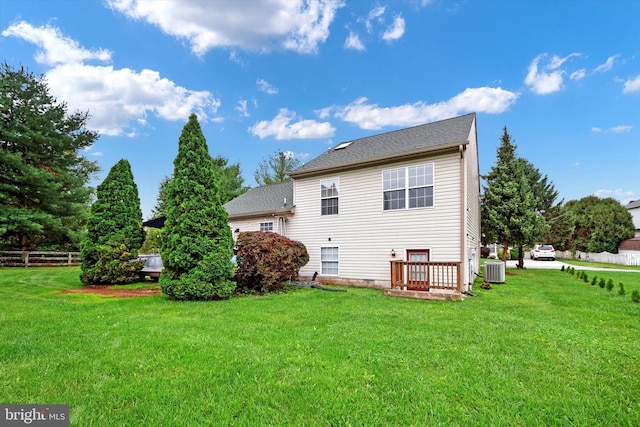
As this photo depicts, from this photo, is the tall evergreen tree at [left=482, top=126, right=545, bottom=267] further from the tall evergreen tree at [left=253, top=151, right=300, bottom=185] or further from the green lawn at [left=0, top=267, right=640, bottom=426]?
the tall evergreen tree at [left=253, top=151, right=300, bottom=185]

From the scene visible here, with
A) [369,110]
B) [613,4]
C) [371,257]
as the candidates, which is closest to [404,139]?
[371,257]

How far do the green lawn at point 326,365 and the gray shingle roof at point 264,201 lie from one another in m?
7.33

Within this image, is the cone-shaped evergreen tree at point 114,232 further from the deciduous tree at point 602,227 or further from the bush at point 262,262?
the deciduous tree at point 602,227

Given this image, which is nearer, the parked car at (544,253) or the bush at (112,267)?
the bush at (112,267)

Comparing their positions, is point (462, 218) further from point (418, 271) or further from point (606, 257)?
point (606, 257)

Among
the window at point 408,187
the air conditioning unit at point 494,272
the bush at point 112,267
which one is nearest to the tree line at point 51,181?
the bush at point 112,267

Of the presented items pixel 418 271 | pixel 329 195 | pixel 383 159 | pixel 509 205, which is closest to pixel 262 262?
pixel 329 195

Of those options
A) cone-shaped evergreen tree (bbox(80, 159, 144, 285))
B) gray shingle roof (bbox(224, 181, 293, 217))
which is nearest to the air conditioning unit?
gray shingle roof (bbox(224, 181, 293, 217))

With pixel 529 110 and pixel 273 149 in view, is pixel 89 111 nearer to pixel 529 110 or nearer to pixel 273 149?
pixel 273 149

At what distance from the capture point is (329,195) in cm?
1197

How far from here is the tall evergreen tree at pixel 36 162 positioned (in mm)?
17000

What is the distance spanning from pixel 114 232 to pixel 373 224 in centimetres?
999

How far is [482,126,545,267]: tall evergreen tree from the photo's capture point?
16.4 metres

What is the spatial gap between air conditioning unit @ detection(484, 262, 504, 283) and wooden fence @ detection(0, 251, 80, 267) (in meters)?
23.3
